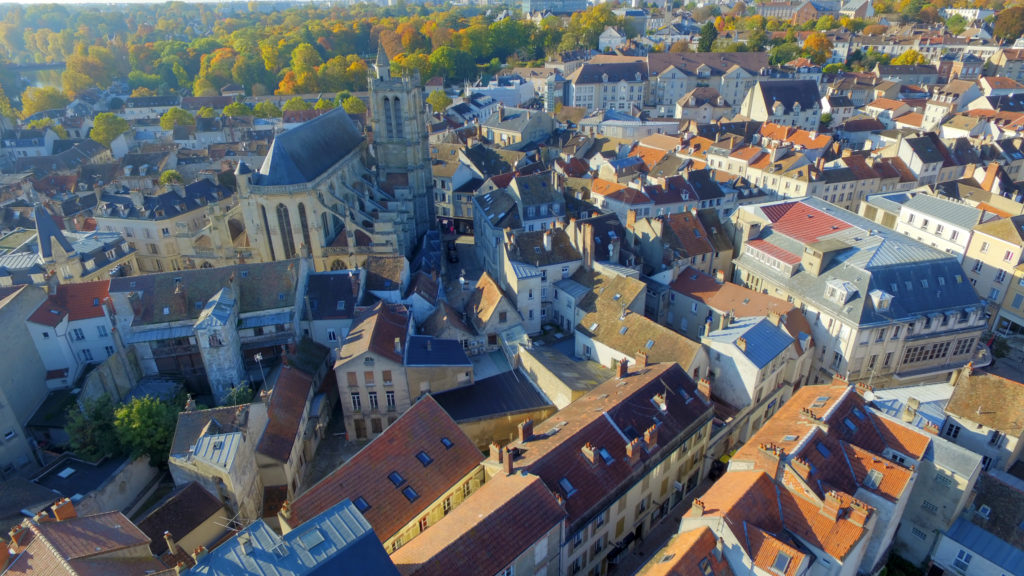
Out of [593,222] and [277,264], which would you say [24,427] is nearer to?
[277,264]

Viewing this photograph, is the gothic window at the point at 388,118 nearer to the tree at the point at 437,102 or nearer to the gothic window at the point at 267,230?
the gothic window at the point at 267,230

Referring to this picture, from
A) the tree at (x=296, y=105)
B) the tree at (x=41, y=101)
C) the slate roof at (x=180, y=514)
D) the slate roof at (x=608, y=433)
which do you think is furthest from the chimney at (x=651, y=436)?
the tree at (x=41, y=101)

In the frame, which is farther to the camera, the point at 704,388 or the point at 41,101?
the point at 41,101

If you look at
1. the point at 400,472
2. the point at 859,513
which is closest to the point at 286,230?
the point at 400,472

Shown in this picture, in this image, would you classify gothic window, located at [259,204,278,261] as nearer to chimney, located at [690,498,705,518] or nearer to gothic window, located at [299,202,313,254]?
gothic window, located at [299,202,313,254]

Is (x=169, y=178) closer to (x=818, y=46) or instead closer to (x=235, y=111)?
(x=235, y=111)

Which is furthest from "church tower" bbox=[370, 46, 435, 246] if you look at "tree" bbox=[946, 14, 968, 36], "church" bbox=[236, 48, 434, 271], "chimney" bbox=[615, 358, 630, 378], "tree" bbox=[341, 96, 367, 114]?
"tree" bbox=[946, 14, 968, 36]
